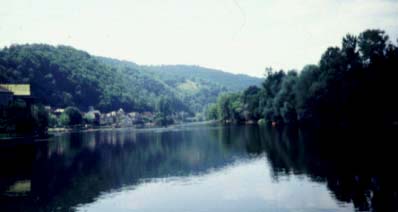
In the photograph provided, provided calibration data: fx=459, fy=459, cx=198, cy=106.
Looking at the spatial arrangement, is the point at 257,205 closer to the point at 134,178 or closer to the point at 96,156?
the point at 134,178

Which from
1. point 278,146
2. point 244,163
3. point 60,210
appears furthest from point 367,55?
point 60,210

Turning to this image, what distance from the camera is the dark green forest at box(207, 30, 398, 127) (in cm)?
8125

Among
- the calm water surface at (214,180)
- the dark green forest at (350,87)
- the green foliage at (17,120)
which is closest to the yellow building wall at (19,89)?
the green foliage at (17,120)

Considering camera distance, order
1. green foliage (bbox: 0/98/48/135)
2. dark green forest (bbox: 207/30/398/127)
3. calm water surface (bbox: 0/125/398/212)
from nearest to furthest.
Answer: calm water surface (bbox: 0/125/398/212), dark green forest (bbox: 207/30/398/127), green foliage (bbox: 0/98/48/135)

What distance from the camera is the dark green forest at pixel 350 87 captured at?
267 ft

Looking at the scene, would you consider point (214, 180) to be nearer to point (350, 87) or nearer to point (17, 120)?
point (350, 87)

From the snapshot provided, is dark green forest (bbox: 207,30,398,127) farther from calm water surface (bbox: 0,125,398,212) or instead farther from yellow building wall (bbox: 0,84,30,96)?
yellow building wall (bbox: 0,84,30,96)

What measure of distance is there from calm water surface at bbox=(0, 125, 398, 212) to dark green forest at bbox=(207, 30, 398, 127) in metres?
17.3

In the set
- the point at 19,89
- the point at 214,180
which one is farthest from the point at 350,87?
the point at 19,89

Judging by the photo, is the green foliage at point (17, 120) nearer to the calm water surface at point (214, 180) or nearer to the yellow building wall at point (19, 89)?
the yellow building wall at point (19, 89)

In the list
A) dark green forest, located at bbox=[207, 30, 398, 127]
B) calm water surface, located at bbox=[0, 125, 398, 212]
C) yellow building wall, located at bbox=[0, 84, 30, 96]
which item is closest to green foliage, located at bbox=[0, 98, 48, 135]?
yellow building wall, located at bbox=[0, 84, 30, 96]

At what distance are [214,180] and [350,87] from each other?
5408 centimetres

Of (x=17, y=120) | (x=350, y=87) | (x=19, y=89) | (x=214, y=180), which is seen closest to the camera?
(x=214, y=180)

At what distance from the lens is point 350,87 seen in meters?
86.9
